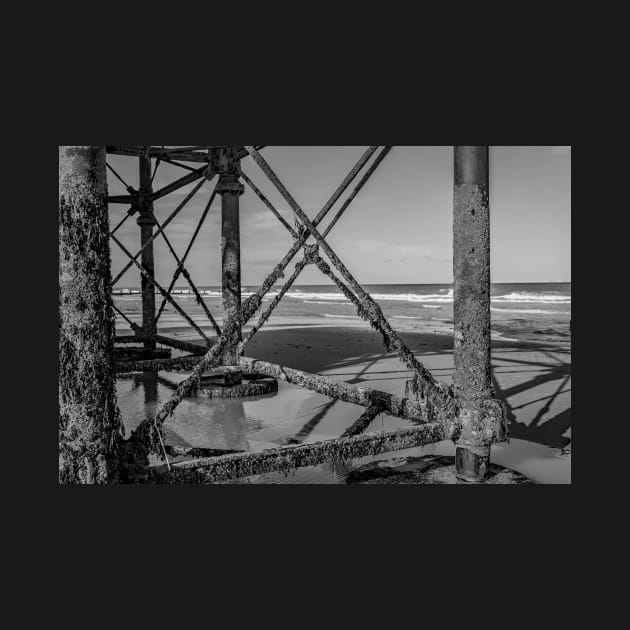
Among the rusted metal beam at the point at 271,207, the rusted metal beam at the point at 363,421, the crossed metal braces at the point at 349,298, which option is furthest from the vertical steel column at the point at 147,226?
the rusted metal beam at the point at 363,421

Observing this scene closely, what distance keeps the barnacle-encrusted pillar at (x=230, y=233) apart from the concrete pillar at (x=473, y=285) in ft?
13.1

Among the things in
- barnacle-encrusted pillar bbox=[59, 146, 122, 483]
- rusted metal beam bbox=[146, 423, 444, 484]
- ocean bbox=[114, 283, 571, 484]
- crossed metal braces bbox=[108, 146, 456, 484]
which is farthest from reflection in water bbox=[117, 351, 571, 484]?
barnacle-encrusted pillar bbox=[59, 146, 122, 483]

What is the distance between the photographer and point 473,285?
376cm

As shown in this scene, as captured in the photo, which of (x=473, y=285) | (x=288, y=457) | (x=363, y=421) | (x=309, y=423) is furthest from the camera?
(x=309, y=423)

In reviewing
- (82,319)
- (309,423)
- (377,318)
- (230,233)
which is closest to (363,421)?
(377,318)

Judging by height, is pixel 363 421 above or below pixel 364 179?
below

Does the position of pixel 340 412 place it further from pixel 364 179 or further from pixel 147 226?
pixel 147 226

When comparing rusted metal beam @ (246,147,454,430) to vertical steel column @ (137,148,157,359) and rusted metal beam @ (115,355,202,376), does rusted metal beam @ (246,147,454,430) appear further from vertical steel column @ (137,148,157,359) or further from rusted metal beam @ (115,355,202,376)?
vertical steel column @ (137,148,157,359)

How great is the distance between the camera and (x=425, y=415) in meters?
4.04

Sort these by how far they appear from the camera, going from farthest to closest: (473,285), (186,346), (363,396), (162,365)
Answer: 1. (186,346)
2. (162,365)
3. (363,396)
4. (473,285)

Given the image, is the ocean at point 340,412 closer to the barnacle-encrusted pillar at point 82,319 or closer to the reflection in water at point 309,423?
the reflection in water at point 309,423

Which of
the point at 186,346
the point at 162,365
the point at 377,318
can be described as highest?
the point at 377,318

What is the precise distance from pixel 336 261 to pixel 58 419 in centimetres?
199

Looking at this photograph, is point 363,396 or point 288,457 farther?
point 363,396
